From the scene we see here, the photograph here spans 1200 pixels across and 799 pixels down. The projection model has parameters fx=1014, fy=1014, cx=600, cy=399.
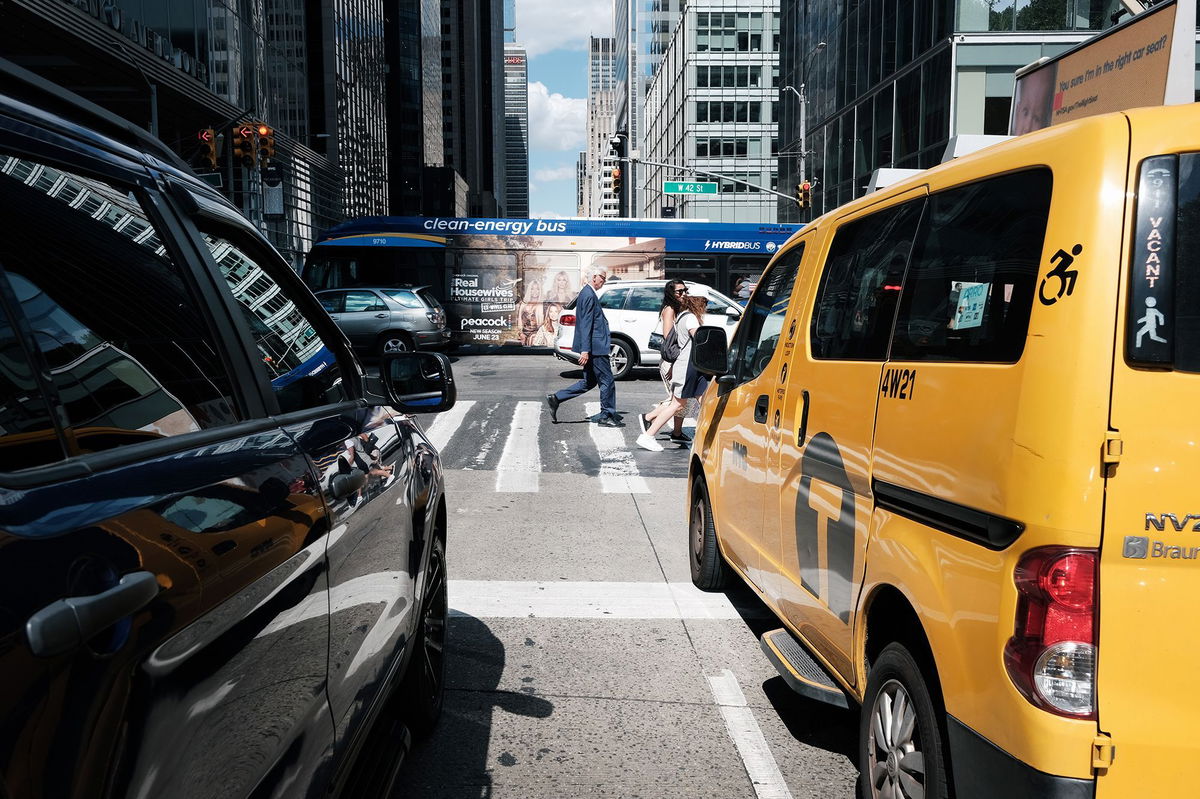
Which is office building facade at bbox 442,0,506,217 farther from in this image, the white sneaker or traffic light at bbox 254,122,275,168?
the white sneaker

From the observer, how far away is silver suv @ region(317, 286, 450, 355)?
937 inches

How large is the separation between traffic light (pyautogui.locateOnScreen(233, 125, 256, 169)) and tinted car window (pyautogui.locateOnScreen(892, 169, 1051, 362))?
22.0 meters

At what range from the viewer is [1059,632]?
218cm

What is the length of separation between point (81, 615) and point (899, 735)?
228 cm

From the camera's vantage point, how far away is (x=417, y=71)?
92.3 m

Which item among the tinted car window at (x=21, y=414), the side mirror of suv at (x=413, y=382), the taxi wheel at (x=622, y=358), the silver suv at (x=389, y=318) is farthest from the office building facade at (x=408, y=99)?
the tinted car window at (x=21, y=414)

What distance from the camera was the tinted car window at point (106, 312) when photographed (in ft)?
5.10

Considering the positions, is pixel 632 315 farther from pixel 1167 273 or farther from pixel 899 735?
pixel 1167 273

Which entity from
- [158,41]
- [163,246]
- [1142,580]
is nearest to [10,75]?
[163,246]

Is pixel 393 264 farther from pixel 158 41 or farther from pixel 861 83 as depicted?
pixel 861 83

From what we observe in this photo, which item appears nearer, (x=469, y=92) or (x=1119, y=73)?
(x=1119, y=73)

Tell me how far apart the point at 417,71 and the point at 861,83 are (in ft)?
200

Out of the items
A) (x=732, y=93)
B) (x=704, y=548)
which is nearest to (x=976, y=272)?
(x=704, y=548)

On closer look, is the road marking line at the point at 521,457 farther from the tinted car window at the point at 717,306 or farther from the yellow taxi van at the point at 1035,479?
the yellow taxi van at the point at 1035,479
